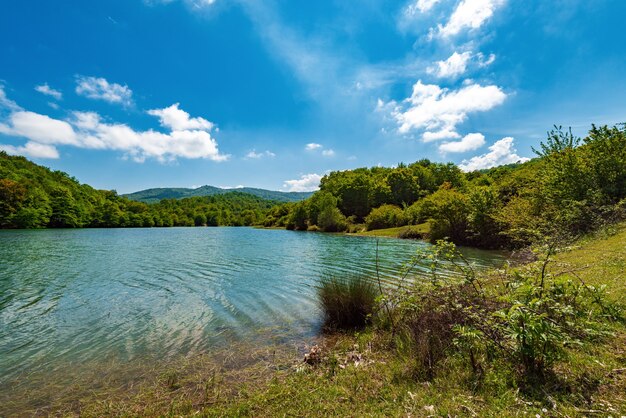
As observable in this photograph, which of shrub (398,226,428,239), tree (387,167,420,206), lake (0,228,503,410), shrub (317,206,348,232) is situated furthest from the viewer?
tree (387,167,420,206)

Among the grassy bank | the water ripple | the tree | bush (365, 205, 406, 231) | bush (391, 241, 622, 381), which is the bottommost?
the water ripple

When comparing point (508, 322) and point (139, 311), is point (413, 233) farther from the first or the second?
point (508, 322)

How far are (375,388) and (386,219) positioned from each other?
189 ft

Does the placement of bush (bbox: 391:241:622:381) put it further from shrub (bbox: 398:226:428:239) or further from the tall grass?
shrub (bbox: 398:226:428:239)

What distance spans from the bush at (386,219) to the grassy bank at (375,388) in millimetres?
52160

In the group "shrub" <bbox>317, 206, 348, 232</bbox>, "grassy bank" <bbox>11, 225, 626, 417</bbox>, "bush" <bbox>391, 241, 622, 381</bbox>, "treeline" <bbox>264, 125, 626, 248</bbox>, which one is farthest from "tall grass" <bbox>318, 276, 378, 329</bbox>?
"shrub" <bbox>317, 206, 348, 232</bbox>

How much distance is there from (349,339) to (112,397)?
208 inches

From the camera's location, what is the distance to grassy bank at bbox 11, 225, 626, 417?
12.4 feet

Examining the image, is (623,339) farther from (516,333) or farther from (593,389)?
(516,333)

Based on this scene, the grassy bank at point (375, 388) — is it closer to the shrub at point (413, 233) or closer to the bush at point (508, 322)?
the bush at point (508, 322)

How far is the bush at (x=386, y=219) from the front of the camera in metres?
58.1

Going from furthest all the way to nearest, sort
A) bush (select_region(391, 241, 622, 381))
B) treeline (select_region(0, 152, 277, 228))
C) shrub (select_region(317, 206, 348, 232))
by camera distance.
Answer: treeline (select_region(0, 152, 277, 228)) → shrub (select_region(317, 206, 348, 232)) → bush (select_region(391, 241, 622, 381))

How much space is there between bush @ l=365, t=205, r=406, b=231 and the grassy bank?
171ft

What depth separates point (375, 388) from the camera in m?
4.80
